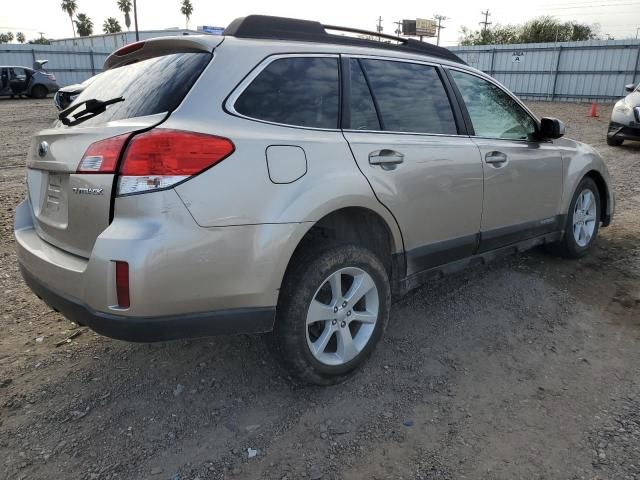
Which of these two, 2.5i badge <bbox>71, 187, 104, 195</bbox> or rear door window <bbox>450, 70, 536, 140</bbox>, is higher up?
rear door window <bbox>450, 70, 536, 140</bbox>

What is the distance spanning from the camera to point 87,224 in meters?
2.29

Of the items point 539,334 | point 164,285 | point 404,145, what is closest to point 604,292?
point 539,334

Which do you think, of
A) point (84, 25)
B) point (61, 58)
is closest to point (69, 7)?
point (84, 25)

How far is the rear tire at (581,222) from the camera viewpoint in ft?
14.8

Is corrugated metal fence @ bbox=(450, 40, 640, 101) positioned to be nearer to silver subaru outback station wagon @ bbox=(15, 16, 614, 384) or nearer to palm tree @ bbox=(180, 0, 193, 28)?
silver subaru outback station wagon @ bbox=(15, 16, 614, 384)

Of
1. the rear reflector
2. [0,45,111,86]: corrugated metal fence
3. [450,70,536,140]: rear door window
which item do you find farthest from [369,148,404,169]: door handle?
[0,45,111,86]: corrugated metal fence

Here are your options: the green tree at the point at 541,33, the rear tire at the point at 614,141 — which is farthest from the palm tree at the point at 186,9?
the rear tire at the point at 614,141

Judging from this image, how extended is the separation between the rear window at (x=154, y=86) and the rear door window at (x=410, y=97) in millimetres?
1063

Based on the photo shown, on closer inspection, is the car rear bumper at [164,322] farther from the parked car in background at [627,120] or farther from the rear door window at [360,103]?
the parked car in background at [627,120]

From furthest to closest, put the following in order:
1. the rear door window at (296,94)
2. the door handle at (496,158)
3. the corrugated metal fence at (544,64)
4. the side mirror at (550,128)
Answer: the corrugated metal fence at (544,64), the side mirror at (550,128), the door handle at (496,158), the rear door window at (296,94)

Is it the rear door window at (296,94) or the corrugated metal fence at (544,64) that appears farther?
the corrugated metal fence at (544,64)

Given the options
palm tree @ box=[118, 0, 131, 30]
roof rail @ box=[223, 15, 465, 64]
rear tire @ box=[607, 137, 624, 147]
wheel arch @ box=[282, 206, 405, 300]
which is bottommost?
rear tire @ box=[607, 137, 624, 147]

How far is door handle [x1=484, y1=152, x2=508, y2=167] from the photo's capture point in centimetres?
A: 351

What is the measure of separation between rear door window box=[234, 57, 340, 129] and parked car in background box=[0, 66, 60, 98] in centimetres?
2387
